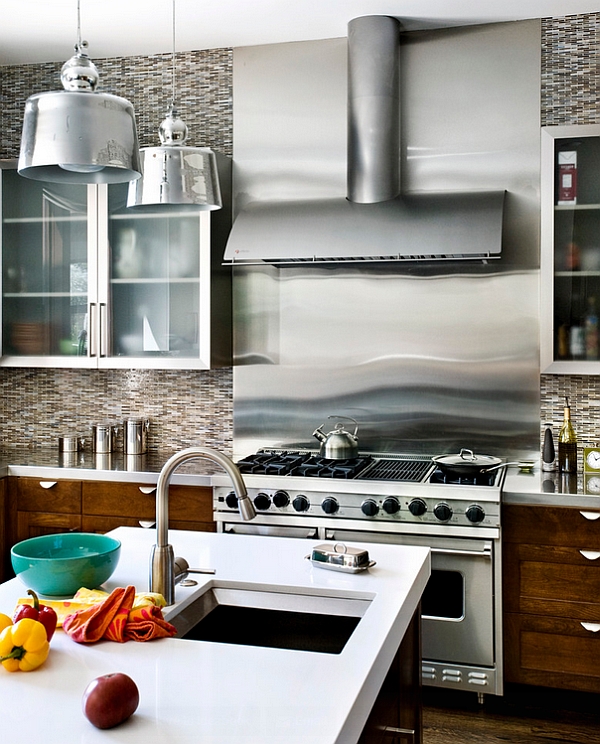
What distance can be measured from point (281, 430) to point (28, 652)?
9.28 ft

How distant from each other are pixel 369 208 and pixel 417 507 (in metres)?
1.45

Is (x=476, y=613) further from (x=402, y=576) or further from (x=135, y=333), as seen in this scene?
(x=135, y=333)

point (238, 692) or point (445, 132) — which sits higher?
point (445, 132)

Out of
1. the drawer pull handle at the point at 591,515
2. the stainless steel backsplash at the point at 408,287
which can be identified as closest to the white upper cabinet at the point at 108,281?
the stainless steel backsplash at the point at 408,287

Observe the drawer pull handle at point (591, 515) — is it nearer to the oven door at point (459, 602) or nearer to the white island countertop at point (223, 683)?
the oven door at point (459, 602)

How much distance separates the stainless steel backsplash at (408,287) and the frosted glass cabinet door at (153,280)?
36cm

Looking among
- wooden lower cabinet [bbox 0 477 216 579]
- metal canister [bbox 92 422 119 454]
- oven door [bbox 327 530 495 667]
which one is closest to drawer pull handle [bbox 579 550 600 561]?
oven door [bbox 327 530 495 667]

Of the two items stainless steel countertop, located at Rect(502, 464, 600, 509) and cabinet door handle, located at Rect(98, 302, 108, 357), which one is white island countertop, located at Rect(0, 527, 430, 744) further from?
cabinet door handle, located at Rect(98, 302, 108, 357)

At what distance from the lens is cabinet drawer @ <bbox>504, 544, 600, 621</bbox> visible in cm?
323

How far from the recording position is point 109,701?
1270mm

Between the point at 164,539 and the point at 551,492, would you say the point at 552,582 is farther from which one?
the point at 164,539

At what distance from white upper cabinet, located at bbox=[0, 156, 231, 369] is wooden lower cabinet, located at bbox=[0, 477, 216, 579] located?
2.15ft

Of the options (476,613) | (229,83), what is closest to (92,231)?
(229,83)

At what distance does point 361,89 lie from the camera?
12.7 ft
